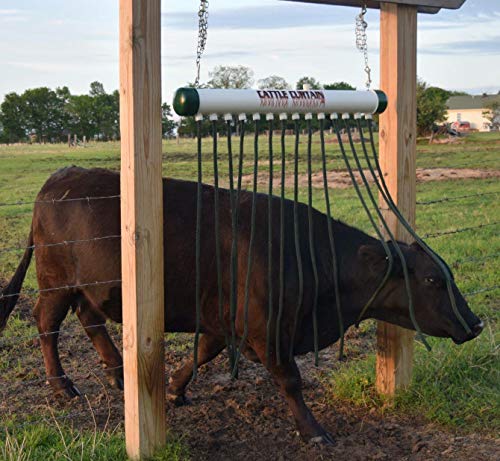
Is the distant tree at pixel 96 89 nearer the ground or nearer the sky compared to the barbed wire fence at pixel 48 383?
nearer the sky

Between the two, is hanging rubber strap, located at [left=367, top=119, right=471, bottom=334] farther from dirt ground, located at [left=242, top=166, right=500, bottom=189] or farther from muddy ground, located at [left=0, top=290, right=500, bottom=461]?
dirt ground, located at [left=242, top=166, right=500, bottom=189]

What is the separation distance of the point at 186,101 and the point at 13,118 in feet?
229

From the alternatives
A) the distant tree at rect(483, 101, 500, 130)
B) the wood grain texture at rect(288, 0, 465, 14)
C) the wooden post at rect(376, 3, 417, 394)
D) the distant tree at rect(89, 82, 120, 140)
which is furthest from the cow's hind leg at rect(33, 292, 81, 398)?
the distant tree at rect(483, 101, 500, 130)

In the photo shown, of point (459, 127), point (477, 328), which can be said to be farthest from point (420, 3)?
point (459, 127)

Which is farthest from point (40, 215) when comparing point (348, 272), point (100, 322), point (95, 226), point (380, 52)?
point (380, 52)

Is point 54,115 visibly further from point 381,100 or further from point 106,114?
point 381,100

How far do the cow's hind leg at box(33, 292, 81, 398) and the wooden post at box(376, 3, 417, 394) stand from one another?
6.58 ft

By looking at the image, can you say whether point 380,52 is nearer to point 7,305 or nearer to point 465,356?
A: point 465,356

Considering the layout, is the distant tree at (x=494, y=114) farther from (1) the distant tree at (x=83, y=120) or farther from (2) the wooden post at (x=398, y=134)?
(2) the wooden post at (x=398, y=134)

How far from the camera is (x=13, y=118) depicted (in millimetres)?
69250

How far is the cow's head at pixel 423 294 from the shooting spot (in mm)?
4156

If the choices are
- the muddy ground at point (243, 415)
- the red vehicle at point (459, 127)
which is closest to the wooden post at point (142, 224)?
the muddy ground at point (243, 415)

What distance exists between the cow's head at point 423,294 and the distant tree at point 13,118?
66029mm

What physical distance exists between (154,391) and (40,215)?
1.68 m
